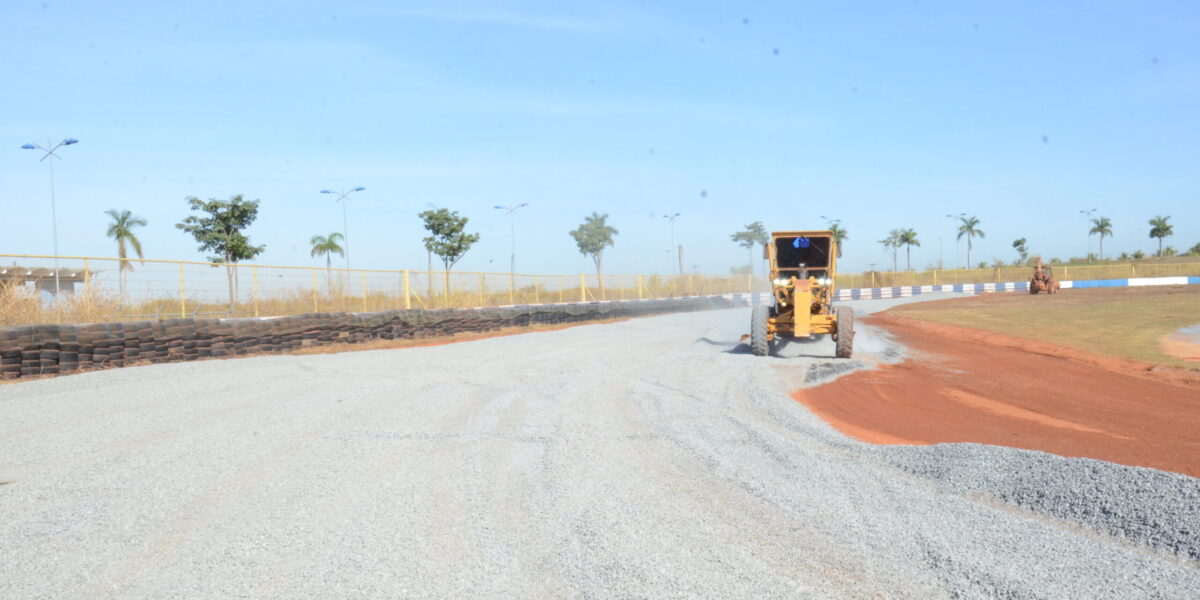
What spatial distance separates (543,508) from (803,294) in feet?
40.2

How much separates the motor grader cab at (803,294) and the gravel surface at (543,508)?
6830mm

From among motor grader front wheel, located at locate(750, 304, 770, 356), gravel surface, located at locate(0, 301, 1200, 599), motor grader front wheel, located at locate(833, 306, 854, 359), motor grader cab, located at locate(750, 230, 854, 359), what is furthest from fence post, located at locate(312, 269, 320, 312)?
motor grader front wheel, located at locate(833, 306, 854, 359)

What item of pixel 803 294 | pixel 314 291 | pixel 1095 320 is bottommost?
pixel 1095 320

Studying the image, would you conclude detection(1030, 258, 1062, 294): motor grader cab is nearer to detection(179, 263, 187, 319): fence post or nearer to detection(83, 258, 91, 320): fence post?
detection(179, 263, 187, 319): fence post

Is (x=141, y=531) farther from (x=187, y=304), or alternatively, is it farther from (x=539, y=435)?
(x=187, y=304)

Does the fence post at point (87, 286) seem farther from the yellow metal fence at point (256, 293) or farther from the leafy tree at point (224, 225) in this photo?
the leafy tree at point (224, 225)

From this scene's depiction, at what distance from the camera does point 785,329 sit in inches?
728

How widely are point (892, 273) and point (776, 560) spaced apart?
85355 millimetres

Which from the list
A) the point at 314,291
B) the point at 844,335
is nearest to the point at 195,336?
the point at 314,291

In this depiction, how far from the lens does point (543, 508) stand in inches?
227

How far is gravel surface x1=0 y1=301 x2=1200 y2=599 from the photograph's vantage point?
4426 mm

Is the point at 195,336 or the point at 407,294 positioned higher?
the point at 407,294

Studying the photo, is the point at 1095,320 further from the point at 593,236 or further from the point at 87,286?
the point at 593,236

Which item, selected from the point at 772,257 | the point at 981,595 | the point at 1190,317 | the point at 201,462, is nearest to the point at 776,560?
the point at 981,595
